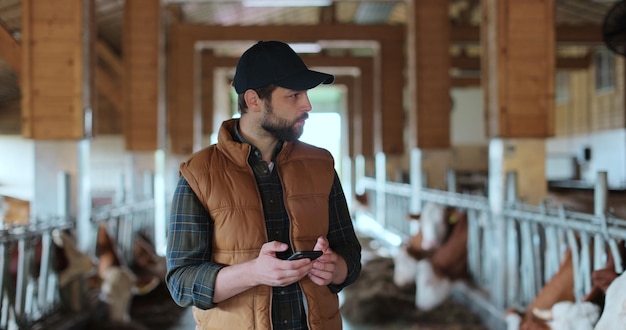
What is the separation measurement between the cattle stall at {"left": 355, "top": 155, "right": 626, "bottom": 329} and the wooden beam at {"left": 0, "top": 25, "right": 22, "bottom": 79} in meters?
4.50

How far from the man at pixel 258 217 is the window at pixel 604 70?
16767 mm

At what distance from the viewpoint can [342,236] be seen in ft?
5.94

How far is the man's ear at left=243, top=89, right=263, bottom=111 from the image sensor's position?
1693 mm

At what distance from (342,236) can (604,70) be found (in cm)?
1749

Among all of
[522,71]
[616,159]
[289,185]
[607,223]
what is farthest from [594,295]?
[616,159]

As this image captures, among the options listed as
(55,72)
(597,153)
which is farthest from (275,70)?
(597,153)

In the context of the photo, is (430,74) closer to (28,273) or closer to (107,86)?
(28,273)

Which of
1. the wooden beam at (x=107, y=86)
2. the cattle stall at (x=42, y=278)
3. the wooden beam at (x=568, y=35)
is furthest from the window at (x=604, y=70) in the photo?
the cattle stall at (x=42, y=278)

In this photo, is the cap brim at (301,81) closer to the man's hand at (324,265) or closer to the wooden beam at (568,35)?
the man's hand at (324,265)

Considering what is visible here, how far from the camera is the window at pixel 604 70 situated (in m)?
16.8

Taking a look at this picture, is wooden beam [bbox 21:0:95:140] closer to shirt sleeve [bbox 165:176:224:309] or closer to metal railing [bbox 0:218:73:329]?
metal railing [bbox 0:218:73:329]

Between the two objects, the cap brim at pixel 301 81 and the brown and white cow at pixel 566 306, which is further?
the brown and white cow at pixel 566 306

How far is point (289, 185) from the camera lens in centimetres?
171

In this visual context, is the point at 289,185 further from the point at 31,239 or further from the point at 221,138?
the point at 31,239
